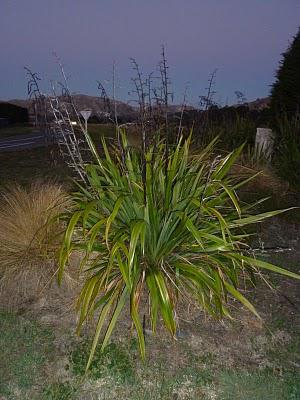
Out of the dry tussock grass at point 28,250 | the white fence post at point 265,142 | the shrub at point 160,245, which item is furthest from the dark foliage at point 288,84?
the dry tussock grass at point 28,250

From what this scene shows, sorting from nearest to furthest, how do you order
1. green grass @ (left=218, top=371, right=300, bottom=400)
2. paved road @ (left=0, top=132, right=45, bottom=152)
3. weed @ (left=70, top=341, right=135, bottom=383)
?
1. green grass @ (left=218, top=371, right=300, bottom=400)
2. weed @ (left=70, top=341, right=135, bottom=383)
3. paved road @ (left=0, top=132, right=45, bottom=152)

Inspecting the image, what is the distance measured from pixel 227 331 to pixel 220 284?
0.32 metres

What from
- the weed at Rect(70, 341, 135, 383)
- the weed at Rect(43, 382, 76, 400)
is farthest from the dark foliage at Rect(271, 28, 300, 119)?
the weed at Rect(43, 382, 76, 400)

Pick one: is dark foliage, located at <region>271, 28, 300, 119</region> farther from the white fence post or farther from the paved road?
the paved road

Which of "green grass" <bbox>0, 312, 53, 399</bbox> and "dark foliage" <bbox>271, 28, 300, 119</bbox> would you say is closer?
"green grass" <bbox>0, 312, 53, 399</bbox>

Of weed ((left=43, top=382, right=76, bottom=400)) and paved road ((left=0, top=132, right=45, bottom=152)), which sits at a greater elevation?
weed ((left=43, top=382, right=76, bottom=400))

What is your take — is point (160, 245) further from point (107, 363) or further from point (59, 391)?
point (59, 391)

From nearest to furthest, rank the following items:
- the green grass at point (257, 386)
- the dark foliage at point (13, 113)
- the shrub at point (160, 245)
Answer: the green grass at point (257, 386)
the shrub at point (160, 245)
the dark foliage at point (13, 113)

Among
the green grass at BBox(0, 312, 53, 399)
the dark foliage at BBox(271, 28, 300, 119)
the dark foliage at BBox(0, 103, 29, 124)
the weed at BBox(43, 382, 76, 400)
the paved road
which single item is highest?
the dark foliage at BBox(271, 28, 300, 119)

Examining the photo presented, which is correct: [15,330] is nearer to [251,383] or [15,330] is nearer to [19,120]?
[251,383]

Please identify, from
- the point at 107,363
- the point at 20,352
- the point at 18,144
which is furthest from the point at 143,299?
the point at 18,144

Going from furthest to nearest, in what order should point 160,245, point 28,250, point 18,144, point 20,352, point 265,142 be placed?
point 18,144
point 265,142
point 28,250
point 160,245
point 20,352

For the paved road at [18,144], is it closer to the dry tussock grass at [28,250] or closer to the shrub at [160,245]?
the dry tussock grass at [28,250]

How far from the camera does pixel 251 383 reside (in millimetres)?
2463
